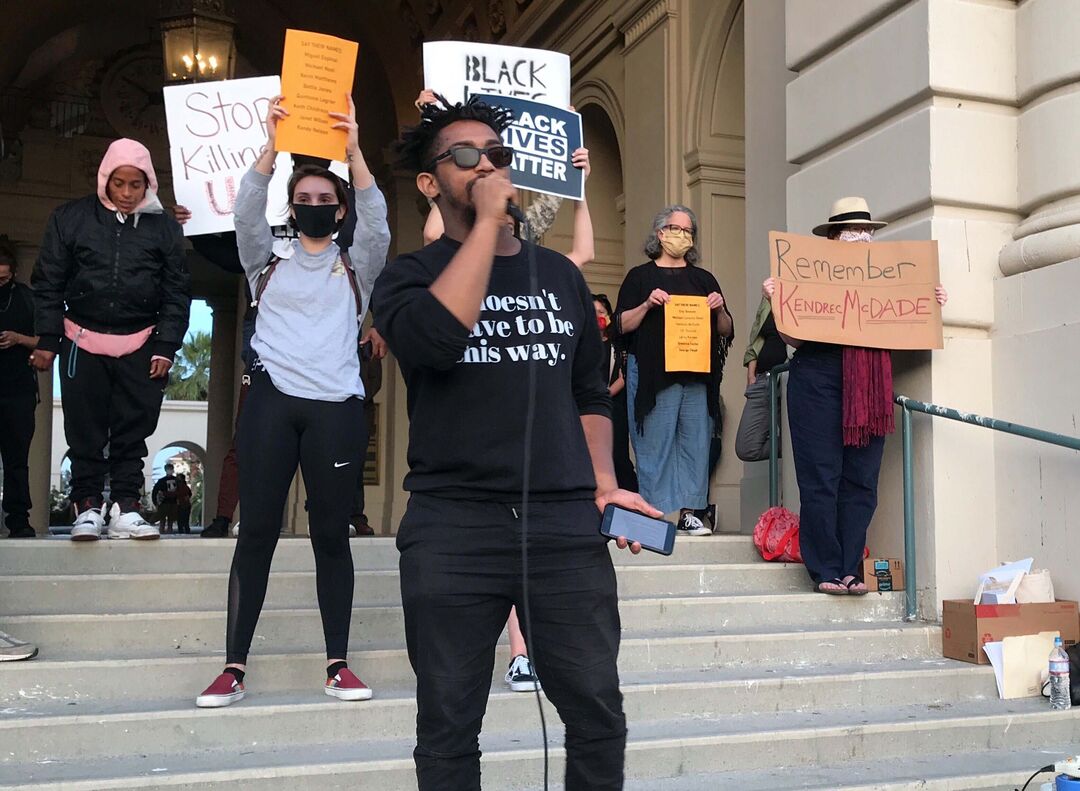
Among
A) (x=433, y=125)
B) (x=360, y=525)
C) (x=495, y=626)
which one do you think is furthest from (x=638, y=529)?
(x=360, y=525)

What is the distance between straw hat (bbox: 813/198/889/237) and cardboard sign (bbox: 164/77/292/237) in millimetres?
2767

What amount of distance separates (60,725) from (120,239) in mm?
2428

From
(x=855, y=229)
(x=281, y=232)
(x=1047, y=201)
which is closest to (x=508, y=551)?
(x=281, y=232)

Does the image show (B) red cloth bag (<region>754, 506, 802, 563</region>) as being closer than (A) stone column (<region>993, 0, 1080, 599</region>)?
No

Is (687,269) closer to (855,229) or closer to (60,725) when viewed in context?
(855,229)

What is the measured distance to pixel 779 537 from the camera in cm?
626

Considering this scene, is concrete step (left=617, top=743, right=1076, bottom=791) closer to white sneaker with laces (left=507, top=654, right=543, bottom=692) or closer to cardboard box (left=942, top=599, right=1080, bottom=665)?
white sneaker with laces (left=507, top=654, right=543, bottom=692)

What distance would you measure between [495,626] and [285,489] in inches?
75.2

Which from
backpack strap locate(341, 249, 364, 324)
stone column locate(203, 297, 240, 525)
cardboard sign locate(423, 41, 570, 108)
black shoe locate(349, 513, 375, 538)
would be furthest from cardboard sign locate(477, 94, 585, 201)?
stone column locate(203, 297, 240, 525)

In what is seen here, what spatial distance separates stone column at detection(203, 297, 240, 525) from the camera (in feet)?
70.3

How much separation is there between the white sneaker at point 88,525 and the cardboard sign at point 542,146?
2422mm

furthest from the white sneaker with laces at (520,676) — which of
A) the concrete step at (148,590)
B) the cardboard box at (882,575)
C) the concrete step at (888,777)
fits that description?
the cardboard box at (882,575)

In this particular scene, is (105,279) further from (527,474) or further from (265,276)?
(527,474)

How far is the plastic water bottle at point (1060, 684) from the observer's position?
16.7 ft
